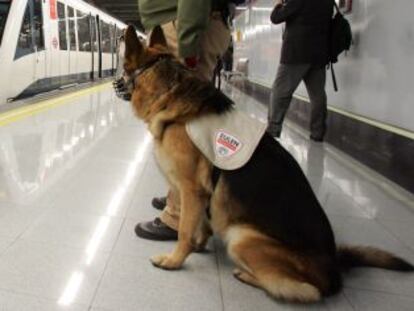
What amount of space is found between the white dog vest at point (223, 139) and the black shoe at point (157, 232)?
2.01 ft

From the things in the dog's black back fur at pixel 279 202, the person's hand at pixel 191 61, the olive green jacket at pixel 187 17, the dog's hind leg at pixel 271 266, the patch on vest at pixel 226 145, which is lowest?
the dog's hind leg at pixel 271 266

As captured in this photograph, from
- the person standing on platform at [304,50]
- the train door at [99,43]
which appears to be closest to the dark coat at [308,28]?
the person standing on platform at [304,50]

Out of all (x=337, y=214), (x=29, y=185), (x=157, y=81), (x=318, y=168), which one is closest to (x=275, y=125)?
(x=318, y=168)

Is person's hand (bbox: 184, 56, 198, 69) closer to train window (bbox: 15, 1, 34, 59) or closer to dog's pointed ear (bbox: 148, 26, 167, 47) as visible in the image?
dog's pointed ear (bbox: 148, 26, 167, 47)

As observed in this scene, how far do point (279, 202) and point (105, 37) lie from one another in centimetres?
1531

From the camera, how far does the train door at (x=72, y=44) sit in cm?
1065

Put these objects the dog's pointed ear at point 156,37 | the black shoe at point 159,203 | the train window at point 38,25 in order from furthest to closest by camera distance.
Result: the train window at point 38,25
the black shoe at point 159,203
the dog's pointed ear at point 156,37

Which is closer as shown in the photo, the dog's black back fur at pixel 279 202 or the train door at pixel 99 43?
the dog's black back fur at pixel 279 202

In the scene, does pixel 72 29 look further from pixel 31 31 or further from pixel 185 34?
pixel 185 34

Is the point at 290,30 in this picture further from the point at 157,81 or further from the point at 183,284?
the point at 183,284

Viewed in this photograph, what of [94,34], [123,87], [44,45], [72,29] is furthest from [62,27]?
[123,87]

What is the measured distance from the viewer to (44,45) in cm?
861

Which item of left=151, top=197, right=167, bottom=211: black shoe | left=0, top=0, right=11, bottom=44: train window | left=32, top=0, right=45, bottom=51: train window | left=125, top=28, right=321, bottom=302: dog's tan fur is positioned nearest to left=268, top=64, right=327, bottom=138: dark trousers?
left=151, top=197, right=167, bottom=211: black shoe

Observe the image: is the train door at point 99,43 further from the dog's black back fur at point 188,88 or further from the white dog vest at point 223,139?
the white dog vest at point 223,139
